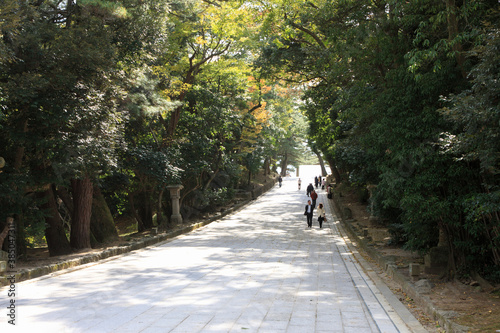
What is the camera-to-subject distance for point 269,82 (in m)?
22.3

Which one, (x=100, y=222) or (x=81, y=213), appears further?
(x=100, y=222)

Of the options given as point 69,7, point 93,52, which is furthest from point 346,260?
point 69,7

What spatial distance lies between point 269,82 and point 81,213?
38.2 feet

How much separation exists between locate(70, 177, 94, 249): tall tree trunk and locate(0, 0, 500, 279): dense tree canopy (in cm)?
4

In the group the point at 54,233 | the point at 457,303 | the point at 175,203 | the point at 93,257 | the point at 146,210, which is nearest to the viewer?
the point at 457,303

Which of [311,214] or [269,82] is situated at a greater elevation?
[269,82]

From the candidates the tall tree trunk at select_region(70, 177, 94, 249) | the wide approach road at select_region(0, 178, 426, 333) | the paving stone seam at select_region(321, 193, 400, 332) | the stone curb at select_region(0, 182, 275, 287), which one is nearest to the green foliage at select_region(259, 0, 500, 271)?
the paving stone seam at select_region(321, 193, 400, 332)

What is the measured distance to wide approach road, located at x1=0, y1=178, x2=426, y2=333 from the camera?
6004mm

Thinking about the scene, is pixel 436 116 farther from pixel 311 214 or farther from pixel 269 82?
pixel 269 82

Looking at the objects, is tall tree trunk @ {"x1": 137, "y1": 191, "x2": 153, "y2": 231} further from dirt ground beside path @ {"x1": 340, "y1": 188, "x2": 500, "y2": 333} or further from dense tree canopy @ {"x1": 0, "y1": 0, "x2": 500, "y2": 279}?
dirt ground beside path @ {"x1": 340, "y1": 188, "x2": 500, "y2": 333}

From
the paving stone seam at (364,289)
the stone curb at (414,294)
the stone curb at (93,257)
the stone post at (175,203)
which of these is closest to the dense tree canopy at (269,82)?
the stone curb at (414,294)

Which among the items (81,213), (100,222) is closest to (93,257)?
(81,213)

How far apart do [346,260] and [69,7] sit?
470 inches

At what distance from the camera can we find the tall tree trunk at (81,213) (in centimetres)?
1542
